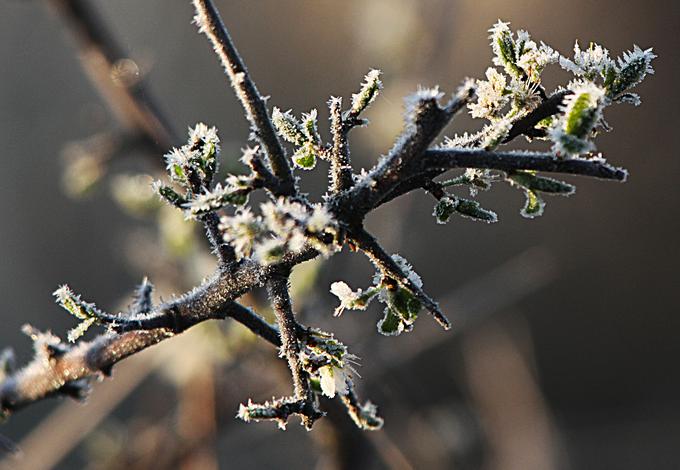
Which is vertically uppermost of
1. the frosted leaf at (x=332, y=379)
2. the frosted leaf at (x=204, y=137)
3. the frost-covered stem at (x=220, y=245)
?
the frosted leaf at (x=204, y=137)

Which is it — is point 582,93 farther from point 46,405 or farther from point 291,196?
point 46,405

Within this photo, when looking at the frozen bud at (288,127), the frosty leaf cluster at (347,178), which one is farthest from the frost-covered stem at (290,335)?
the frozen bud at (288,127)

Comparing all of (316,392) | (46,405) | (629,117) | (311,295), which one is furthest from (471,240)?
(316,392)

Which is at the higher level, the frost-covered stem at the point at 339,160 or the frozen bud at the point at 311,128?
the frozen bud at the point at 311,128

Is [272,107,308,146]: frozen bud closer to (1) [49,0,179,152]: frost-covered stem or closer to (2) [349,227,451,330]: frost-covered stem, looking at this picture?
(2) [349,227,451,330]: frost-covered stem

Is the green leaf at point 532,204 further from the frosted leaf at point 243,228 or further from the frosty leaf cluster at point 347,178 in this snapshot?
the frosted leaf at point 243,228

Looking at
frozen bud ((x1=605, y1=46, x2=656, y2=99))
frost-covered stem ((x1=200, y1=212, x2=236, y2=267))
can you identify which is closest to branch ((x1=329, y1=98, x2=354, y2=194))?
frost-covered stem ((x1=200, y1=212, x2=236, y2=267))

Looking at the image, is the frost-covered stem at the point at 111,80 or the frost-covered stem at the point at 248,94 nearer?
the frost-covered stem at the point at 248,94

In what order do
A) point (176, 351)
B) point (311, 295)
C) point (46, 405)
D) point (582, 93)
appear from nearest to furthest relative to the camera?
point (582, 93), point (311, 295), point (176, 351), point (46, 405)
